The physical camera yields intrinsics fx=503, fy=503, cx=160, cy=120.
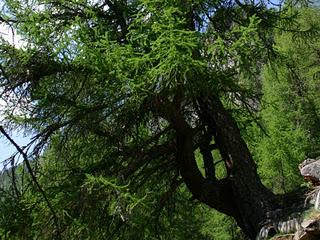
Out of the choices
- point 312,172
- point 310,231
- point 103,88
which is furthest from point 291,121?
point 103,88

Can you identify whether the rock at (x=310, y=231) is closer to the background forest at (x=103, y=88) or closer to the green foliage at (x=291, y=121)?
the background forest at (x=103, y=88)

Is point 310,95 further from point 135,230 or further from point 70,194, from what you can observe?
point 70,194

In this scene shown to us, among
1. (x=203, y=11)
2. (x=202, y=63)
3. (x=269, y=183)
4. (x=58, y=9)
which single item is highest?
(x=58, y=9)

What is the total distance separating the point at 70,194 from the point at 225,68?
2593 millimetres

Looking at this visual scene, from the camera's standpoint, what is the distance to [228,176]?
25.8 feet

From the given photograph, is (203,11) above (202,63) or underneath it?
above

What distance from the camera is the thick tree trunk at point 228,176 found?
7.29m

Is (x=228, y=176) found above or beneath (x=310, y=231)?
above

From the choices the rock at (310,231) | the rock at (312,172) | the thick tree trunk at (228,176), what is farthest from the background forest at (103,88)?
the rock at (310,231)

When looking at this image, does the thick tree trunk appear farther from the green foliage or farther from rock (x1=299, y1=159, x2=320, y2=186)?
the green foliage

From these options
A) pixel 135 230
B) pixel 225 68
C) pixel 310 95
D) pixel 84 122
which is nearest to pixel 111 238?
pixel 135 230

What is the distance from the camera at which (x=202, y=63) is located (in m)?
5.56

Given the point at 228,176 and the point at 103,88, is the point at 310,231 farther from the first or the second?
the point at 103,88

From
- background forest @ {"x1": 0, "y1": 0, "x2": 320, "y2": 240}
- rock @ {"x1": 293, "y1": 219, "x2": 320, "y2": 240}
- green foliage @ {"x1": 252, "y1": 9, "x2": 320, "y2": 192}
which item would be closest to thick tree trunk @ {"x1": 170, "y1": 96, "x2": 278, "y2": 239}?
background forest @ {"x1": 0, "y1": 0, "x2": 320, "y2": 240}
